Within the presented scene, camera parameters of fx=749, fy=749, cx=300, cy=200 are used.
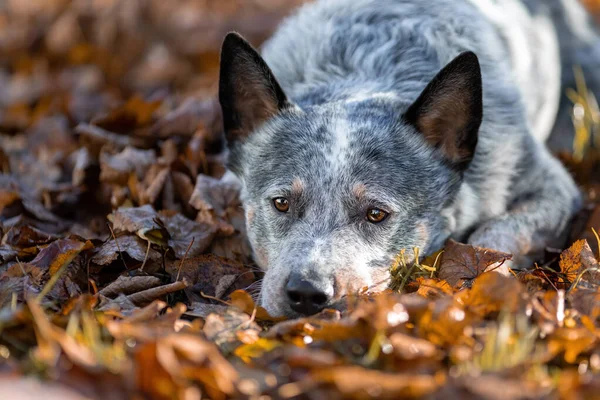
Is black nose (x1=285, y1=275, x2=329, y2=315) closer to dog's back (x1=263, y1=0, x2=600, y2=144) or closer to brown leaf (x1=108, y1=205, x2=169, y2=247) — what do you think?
brown leaf (x1=108, y1=205, x2=169, y2=247)

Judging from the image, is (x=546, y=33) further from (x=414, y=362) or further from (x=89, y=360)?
(x=89, y=360)

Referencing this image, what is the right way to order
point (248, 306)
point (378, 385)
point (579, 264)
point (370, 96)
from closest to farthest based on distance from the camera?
point (378, 385) < point (248, 306) < point (579, 264) < point (370, 96)

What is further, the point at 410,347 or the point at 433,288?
the point at 433,288

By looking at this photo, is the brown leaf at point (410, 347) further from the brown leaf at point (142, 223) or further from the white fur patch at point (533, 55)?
the white fur patch at point (533, 55)

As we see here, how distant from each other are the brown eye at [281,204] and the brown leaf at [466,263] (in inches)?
29.1

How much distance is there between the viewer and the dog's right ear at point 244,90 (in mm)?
3516

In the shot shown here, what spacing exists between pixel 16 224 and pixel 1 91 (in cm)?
322

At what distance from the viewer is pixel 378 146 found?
3.39 meters

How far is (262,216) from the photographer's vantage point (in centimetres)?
349

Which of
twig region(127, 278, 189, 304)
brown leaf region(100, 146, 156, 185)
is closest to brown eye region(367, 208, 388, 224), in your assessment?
twig region(127, 278, 189, 304)

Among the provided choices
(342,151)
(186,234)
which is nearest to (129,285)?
(186,234)

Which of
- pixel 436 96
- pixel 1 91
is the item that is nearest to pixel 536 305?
pixel 436 96

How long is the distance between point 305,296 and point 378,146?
882mm

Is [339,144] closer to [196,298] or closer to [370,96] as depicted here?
[370,96]
